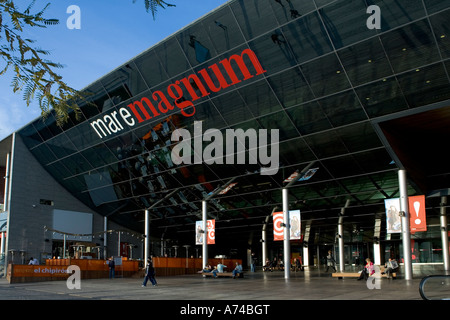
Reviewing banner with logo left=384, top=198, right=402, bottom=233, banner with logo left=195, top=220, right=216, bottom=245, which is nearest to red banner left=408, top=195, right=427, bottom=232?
banner with logo left=384, top=198, right=402, bottom=233

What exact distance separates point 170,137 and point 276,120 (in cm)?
801

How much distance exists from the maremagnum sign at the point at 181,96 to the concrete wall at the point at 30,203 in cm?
1161

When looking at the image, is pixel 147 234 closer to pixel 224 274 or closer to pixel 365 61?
pixel 224 274

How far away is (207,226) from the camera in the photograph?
32969mm

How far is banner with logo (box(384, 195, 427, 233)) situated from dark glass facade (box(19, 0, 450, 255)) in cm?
230

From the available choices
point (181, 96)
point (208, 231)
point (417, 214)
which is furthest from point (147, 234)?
point (417, 214)

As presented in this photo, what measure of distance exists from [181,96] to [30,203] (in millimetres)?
21343

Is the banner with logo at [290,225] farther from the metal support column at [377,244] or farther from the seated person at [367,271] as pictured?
the metal support column at [377,244]

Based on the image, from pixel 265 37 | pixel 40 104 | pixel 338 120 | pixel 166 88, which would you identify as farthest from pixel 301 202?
pixel 40 104

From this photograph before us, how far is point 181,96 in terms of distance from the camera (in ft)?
91.6

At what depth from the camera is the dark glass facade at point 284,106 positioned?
20.6 metres

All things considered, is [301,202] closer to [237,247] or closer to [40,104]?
[237,247]

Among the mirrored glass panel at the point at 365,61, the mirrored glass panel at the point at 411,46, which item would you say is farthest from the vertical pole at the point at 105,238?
the mirrored glass panel at the point at 411,46

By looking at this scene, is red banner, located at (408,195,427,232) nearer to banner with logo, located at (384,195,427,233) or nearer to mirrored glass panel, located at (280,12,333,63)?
banner with logo, located at (384,195,427,233)
